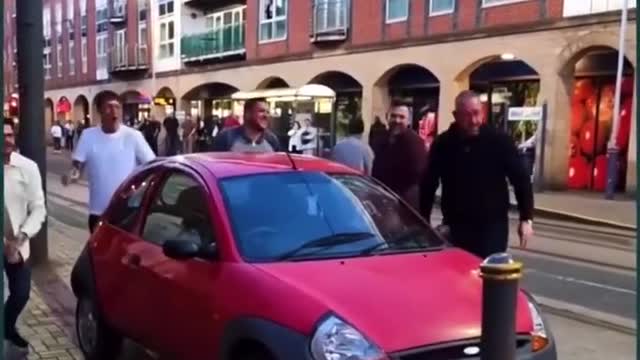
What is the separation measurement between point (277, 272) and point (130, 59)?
4357 cm

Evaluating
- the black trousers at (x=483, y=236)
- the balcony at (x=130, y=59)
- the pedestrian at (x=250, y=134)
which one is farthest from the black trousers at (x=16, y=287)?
the balcony at (x=130, y=59)

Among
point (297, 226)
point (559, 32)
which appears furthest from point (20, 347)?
point (559, 32)

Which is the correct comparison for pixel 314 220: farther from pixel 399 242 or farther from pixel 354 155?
pixel 354 155

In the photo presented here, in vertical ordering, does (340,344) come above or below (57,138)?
above

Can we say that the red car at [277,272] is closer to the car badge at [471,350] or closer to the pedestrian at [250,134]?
the car badge at [471,350]

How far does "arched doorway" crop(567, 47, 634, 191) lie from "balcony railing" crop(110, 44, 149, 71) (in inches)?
1124

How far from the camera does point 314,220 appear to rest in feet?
14.6

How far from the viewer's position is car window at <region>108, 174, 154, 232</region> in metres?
5.32

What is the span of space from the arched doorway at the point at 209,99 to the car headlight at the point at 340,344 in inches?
1404

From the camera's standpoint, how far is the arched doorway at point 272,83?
3338cm

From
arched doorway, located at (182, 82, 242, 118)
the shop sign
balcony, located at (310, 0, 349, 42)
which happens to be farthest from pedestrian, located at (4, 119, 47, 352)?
arched doorway, located at (182, 82, 242, 118)

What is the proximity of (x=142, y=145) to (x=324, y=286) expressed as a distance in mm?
3748

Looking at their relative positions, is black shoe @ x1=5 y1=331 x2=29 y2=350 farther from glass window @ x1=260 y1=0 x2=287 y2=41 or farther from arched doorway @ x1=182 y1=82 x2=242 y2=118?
arched doorway @ x1=182 y1=82 x2=242 y2=118

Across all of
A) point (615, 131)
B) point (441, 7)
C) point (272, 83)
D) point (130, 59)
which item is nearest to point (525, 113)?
point (615, 131)
